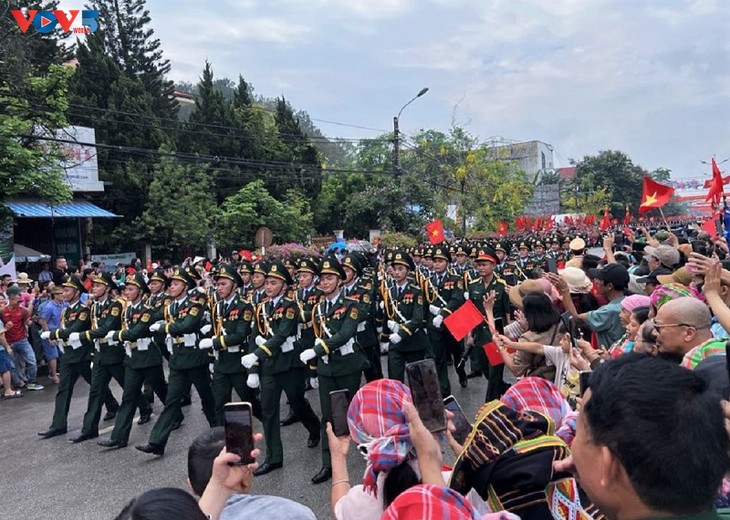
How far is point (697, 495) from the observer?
3.78 feet

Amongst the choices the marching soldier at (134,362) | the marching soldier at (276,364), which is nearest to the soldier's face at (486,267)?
the marching soldier at (276,364)

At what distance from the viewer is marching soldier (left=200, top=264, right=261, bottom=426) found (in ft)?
19.8

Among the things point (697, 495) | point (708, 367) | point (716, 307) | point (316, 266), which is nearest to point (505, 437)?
point (697, 495)

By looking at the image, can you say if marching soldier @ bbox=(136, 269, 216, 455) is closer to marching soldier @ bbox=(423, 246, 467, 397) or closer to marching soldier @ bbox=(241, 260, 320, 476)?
marching soldier @ bbox=(241, 260, 320, 476)

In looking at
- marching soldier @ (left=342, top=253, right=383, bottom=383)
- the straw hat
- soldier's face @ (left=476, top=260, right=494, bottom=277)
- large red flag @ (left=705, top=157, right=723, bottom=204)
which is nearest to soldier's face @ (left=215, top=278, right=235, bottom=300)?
marching soldier @ (left=342, top=253, right=383, bottom=383)

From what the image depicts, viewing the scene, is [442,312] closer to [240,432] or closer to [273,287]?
[273,287]

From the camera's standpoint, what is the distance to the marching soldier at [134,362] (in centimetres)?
632

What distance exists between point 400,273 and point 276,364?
2.13 meters

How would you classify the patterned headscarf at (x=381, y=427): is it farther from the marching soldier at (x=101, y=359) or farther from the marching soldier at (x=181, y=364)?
the marching soldier at (x=101, y=359)

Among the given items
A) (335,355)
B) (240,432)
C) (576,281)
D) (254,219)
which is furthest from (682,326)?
(254,219)

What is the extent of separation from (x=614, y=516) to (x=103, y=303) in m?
7.06

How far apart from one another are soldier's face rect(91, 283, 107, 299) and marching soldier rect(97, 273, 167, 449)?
2.13ft

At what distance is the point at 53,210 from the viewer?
19578mm

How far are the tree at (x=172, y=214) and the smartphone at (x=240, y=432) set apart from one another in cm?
2248
